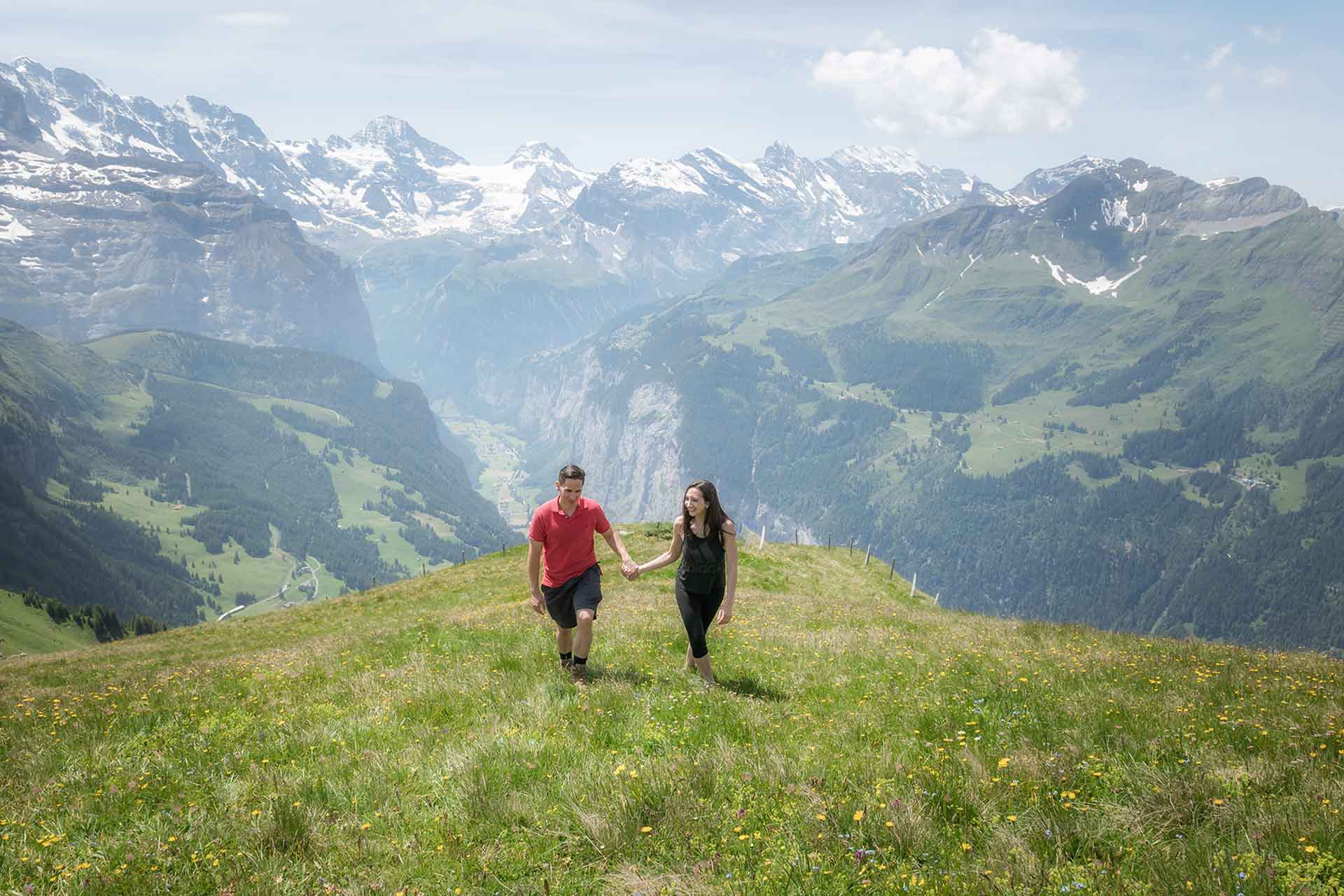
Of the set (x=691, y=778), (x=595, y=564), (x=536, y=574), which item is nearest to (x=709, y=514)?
(x=595, y=564)

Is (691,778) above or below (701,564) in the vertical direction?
below

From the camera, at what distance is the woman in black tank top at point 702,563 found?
11.1 meters

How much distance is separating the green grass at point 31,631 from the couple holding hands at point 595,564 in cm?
10311

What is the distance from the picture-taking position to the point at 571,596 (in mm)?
11633

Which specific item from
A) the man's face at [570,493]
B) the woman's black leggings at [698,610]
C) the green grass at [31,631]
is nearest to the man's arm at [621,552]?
the man's face at [570,493]

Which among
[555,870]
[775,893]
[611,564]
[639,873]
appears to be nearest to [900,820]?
[775,893]

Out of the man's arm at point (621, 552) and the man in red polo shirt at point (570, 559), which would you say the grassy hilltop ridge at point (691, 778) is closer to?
the man in red polo shirt at point (570, 559)

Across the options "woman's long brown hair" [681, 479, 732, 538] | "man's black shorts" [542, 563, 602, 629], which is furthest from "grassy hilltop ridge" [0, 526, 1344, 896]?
"woman's long brown hair" [681, 479, 732, 538]

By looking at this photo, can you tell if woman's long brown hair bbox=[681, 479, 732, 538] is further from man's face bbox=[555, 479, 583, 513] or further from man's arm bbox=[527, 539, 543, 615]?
man's arm bbox=[527, 539, 543, 615]

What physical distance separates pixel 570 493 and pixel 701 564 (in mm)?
2437

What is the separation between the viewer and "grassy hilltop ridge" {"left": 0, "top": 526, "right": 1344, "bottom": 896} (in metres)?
5.18

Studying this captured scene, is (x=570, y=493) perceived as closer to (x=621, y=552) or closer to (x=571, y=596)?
(x=621, y=552)

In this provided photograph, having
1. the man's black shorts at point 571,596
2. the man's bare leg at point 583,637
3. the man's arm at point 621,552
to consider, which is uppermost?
the man's arm at point 621,552

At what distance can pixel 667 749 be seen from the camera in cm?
761
